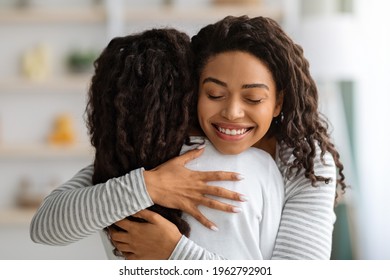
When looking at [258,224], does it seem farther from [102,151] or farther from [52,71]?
[52,71]

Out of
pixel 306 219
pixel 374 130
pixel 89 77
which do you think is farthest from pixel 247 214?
pixel 89 77

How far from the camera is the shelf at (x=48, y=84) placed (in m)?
2.47

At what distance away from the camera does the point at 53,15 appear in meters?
2.47

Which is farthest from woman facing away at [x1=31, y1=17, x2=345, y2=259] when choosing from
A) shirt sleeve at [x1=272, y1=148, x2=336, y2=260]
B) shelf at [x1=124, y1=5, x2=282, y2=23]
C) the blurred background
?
shelf at [x1=124, y1=5, x2=282, y2=23]

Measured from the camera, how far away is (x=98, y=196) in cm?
74

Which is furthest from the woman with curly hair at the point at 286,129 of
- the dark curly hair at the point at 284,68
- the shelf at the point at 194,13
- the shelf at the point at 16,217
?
the shelf at the point at 16,217

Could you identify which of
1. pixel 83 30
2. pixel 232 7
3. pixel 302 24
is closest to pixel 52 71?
pixel 83 30

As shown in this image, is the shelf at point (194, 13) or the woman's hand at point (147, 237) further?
the shelf at point (194, 13)

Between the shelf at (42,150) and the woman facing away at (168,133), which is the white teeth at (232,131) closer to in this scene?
the woman facing away at (168,133)

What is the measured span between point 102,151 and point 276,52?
0.23 metres

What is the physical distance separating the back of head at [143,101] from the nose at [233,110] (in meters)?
0.04

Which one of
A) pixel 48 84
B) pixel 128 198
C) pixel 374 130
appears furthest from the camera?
pixel 48 84

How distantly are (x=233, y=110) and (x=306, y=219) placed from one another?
15 centimetres

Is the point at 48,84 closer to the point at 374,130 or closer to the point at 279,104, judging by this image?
the point at 374,130
